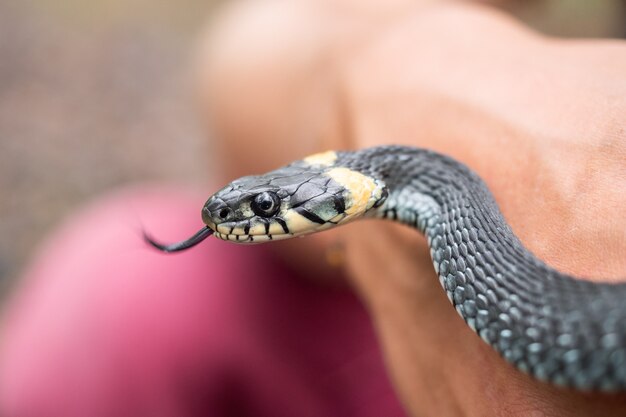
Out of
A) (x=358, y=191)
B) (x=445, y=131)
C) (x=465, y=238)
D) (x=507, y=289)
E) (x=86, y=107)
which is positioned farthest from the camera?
(x=86, y=107)

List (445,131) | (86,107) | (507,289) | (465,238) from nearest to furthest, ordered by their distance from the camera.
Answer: (507,289) → (465,238) → (445,131) → (86,107)

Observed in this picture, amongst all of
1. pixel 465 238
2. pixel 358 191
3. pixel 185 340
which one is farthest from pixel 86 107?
pixel 465 238

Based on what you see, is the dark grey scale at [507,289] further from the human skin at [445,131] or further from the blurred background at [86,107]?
the blurred background at [86,107]

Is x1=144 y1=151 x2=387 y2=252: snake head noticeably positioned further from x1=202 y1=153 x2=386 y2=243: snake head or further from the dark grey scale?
the dark grey scale

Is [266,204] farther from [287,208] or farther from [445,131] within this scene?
[445,131]

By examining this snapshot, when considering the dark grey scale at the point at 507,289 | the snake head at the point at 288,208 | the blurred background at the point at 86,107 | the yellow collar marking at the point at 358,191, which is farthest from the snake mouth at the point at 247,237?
the blurred background at the point at 86,107

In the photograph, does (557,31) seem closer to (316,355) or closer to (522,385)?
(316,355)

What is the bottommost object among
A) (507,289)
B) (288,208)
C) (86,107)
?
(86,107)
